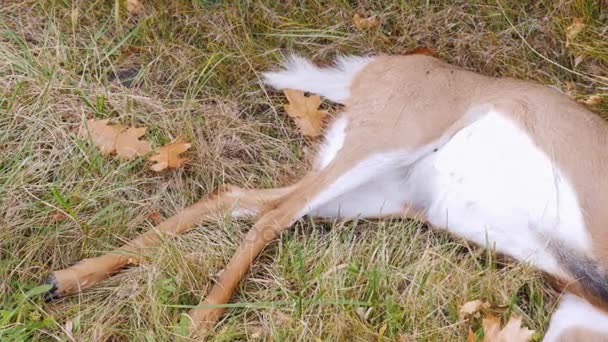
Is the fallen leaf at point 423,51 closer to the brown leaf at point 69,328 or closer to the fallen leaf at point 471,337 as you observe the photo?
the fallen leaf at point 471,337

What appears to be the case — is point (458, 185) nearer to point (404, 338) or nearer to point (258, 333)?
point (404, 338)

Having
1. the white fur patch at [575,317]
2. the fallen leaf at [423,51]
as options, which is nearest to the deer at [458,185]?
the white fur patch at [575,317]

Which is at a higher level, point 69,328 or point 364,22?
point 364,22

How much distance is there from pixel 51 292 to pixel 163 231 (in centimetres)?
55

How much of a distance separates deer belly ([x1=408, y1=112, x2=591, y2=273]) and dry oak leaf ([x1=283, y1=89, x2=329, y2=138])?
67 centimetres

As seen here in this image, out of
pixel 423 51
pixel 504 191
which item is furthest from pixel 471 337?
pixel 423 51

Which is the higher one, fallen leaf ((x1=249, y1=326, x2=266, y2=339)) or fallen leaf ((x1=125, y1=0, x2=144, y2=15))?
fallen leaf ((x1=125, y1=0, x2=144, y2=15))

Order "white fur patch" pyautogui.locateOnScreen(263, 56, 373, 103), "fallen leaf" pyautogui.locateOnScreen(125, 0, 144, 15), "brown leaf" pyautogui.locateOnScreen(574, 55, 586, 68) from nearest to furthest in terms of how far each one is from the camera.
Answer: "white fur patch" pyautogui.locateOnScreen(263, 56, 373, 103) → "brown leaf" pyautogui.locateOnScreen(574, 55, 586, 68) → "fallen leaf" pyautogui.locateOnScreen(125, 0, 144, 15)

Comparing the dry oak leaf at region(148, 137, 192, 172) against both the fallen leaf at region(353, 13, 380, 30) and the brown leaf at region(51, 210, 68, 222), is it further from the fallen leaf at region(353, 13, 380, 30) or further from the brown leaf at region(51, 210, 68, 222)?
the fallen leaf at region(353, 13, 380, 30)

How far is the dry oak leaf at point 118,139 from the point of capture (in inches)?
162

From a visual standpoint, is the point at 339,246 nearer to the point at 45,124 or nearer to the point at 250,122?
the point at 250,122

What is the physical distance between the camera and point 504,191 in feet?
12.6

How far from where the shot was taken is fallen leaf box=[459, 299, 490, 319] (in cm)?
358

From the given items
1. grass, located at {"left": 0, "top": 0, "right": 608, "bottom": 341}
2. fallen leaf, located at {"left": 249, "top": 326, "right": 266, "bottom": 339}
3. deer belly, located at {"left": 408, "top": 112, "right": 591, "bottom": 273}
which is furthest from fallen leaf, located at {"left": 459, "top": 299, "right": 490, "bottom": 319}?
fallen leaf, located at {"left": 249, "top": 326, "right": 266, "bottom": 339}
